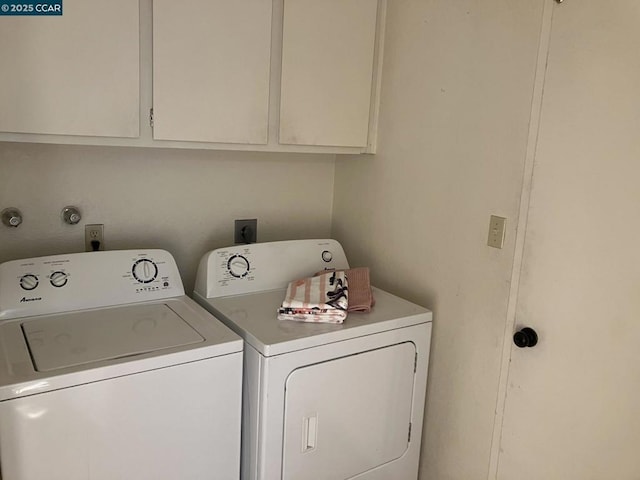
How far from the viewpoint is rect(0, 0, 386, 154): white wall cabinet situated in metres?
1.49

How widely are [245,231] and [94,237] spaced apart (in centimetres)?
59

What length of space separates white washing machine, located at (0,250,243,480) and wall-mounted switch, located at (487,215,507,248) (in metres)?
0.85

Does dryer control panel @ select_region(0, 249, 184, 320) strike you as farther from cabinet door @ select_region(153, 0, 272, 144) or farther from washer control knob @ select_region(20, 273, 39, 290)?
cabinet door @ select_region(153, 0, 272, 144)

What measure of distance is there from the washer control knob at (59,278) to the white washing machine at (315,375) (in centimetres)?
44

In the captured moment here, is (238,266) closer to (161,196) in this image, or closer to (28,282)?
(161,196)

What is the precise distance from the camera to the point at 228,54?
1736mm

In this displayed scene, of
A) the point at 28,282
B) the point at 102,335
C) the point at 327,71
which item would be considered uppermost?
the point at 327,71

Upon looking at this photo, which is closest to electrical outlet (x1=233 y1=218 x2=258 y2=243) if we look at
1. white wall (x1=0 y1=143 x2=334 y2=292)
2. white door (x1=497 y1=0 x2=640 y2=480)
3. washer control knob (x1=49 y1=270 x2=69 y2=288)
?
white wall (x1=0 y1=143 x2=334 y2=292)

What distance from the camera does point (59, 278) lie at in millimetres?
1704

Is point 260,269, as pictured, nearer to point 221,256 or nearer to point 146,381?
point 221,256

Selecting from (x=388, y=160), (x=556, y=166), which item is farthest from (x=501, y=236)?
(x=388, y=160)

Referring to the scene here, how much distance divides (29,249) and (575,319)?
1.73 m

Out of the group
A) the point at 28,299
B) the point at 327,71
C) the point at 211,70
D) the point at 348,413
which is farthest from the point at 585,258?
the point at 28,299

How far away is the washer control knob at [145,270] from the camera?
1836 mm
